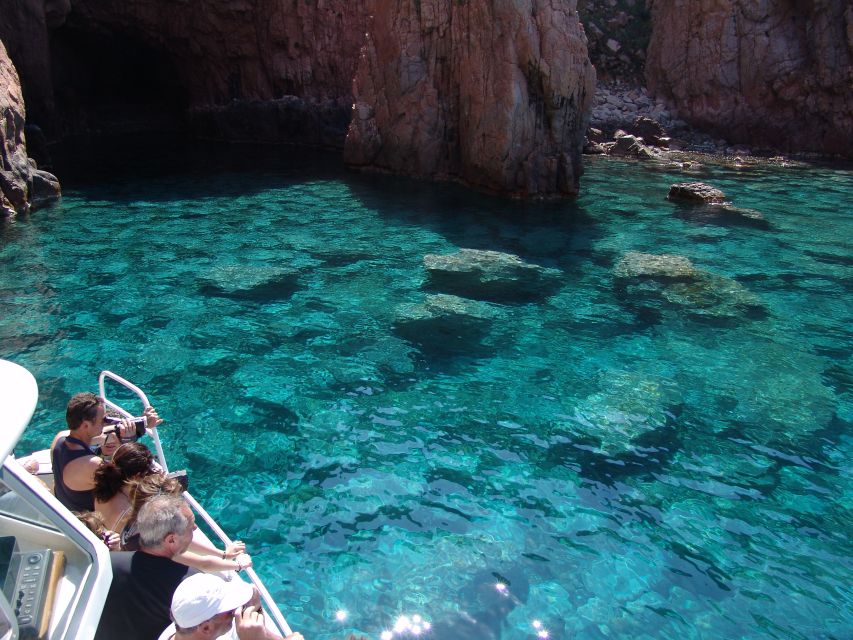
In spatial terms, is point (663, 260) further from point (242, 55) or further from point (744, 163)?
point (242, 55)

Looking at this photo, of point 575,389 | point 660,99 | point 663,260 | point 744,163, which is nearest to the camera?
point 575,389

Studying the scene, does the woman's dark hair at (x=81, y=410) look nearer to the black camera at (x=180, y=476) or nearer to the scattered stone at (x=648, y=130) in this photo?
the black camera at (x=180, y=476)

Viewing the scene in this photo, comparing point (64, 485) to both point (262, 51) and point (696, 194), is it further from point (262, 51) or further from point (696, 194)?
point (262, 51)

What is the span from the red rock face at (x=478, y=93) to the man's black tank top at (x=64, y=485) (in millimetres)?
14681

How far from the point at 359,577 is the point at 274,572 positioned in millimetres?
673

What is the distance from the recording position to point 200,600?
11.3 feet

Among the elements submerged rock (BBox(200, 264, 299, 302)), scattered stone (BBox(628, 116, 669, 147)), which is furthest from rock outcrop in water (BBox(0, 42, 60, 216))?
scattered stone (BBox(628, 116, 669, 147))

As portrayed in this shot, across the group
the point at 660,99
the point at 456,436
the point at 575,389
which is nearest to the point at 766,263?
the point at 575,389

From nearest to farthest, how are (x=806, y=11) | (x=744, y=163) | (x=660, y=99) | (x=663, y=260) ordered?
(x=663, y=260), (x=744, y=163), (x=806, y=11), (x=660, y=99)

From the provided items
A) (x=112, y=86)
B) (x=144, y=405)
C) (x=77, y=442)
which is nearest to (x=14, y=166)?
(x=144, y=405)

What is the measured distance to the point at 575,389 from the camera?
8.68 m

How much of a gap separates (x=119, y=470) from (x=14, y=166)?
1352 centimetres

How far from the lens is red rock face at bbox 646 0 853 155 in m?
26.8

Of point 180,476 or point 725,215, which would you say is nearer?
point 180,476
